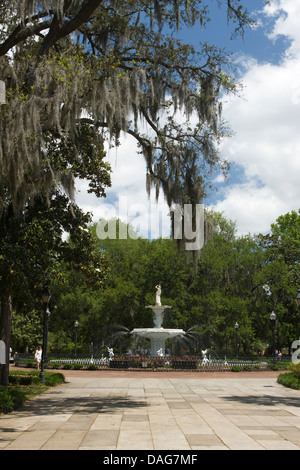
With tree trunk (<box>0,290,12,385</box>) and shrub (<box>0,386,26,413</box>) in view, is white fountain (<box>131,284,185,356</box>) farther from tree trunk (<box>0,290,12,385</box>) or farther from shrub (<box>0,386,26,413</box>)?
shrub (<box>0,386,26,413</box>)

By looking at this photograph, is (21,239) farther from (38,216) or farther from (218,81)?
(218,81)

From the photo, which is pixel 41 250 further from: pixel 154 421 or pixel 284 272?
pixel 284 272

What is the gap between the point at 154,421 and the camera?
391 inches

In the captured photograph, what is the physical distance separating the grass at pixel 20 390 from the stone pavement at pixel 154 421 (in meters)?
0.25

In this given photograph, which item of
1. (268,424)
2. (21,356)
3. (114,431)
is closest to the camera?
(114,431)

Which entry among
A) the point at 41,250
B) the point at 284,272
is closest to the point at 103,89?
the point at 41,250

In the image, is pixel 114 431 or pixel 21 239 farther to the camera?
pixel 21 239

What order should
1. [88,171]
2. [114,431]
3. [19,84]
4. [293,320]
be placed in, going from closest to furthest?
[114,431], [19,84], [88,171], [293,320]

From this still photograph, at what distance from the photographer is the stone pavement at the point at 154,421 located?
763 centimetres

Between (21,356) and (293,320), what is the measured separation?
2607 centimetres

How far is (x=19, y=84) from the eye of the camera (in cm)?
1241

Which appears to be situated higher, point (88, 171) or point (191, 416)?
point (88, 171)

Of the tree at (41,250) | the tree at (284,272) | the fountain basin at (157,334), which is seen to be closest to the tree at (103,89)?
the tree at (41,250)
